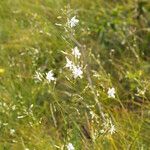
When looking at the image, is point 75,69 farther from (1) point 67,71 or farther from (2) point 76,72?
(1) point 67,71

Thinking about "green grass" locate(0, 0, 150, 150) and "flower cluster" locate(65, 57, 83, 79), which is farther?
"green grass" locate(0, 0, 150, 150)

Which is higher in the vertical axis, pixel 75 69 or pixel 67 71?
pixel 67 71

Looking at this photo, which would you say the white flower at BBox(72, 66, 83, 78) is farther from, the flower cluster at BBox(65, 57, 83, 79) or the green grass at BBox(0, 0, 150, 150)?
the green grass at BBox(0, 0, 150, 150)

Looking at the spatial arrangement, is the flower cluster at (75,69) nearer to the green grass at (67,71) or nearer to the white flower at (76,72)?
the white flower at (76,72)

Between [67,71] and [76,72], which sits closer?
[76,72]

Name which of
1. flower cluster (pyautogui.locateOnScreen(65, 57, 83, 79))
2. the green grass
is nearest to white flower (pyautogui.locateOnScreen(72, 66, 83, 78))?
flower cluster (pyautogui.locateOnScreen(65, 57, 83, 79))

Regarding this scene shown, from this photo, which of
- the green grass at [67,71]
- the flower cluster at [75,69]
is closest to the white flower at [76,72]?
the flower cluster at [75,69]

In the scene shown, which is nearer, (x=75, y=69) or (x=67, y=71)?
(x=75, y=69)

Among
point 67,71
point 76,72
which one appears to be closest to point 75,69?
point 76,72

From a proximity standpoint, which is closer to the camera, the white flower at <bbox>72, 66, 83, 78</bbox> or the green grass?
the white flower at <bbox>72, 66, 83, 78</bbox>
